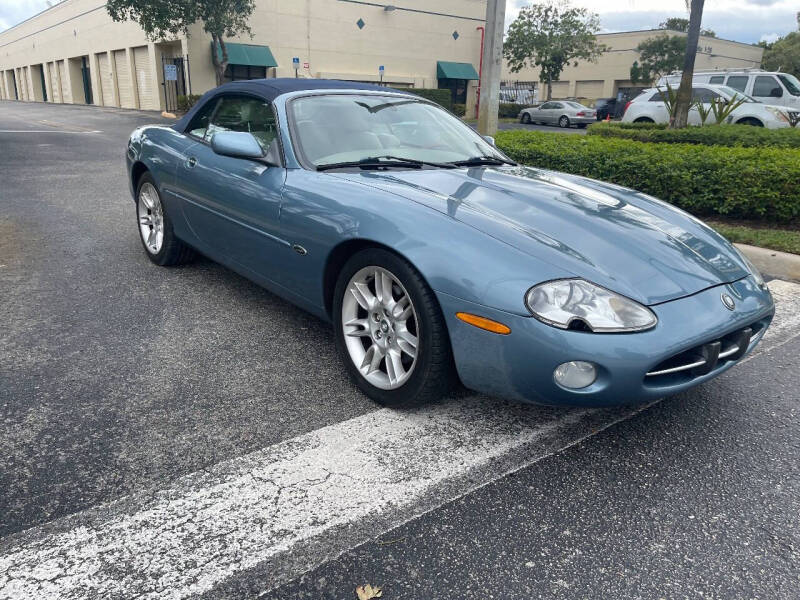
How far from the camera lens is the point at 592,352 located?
2.15 meters

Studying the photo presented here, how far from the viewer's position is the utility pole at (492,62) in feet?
31.8

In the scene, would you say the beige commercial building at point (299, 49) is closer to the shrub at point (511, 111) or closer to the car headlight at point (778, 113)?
the shrub at point (511, 111)

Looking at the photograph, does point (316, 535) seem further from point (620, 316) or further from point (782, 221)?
point (782, 221)

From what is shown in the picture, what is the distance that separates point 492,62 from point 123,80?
32.4 m

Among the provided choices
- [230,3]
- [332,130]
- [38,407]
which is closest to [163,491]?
[38,407]

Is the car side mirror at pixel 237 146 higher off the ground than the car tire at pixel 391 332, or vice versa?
the car side mirror at pixel 237 146

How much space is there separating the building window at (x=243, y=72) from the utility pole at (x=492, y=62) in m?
21.9

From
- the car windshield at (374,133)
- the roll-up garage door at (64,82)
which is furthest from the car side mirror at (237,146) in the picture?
the roll-up garage door at (64,82)

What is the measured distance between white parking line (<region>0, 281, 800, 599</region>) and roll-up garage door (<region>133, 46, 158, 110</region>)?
109 ft

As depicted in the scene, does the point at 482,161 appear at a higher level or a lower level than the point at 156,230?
higher

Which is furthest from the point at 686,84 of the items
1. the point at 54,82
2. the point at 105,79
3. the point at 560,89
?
the point at 54,82

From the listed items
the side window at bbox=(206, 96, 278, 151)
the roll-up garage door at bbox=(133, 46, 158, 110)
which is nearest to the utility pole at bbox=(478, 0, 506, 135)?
the side window at bbox=(206, 96, 278, 151)

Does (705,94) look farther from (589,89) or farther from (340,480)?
(589,89)

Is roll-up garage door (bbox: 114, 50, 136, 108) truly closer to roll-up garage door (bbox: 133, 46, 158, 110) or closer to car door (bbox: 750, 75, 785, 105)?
roll-up garage door (bbox: 133, 46, 158, 110)
